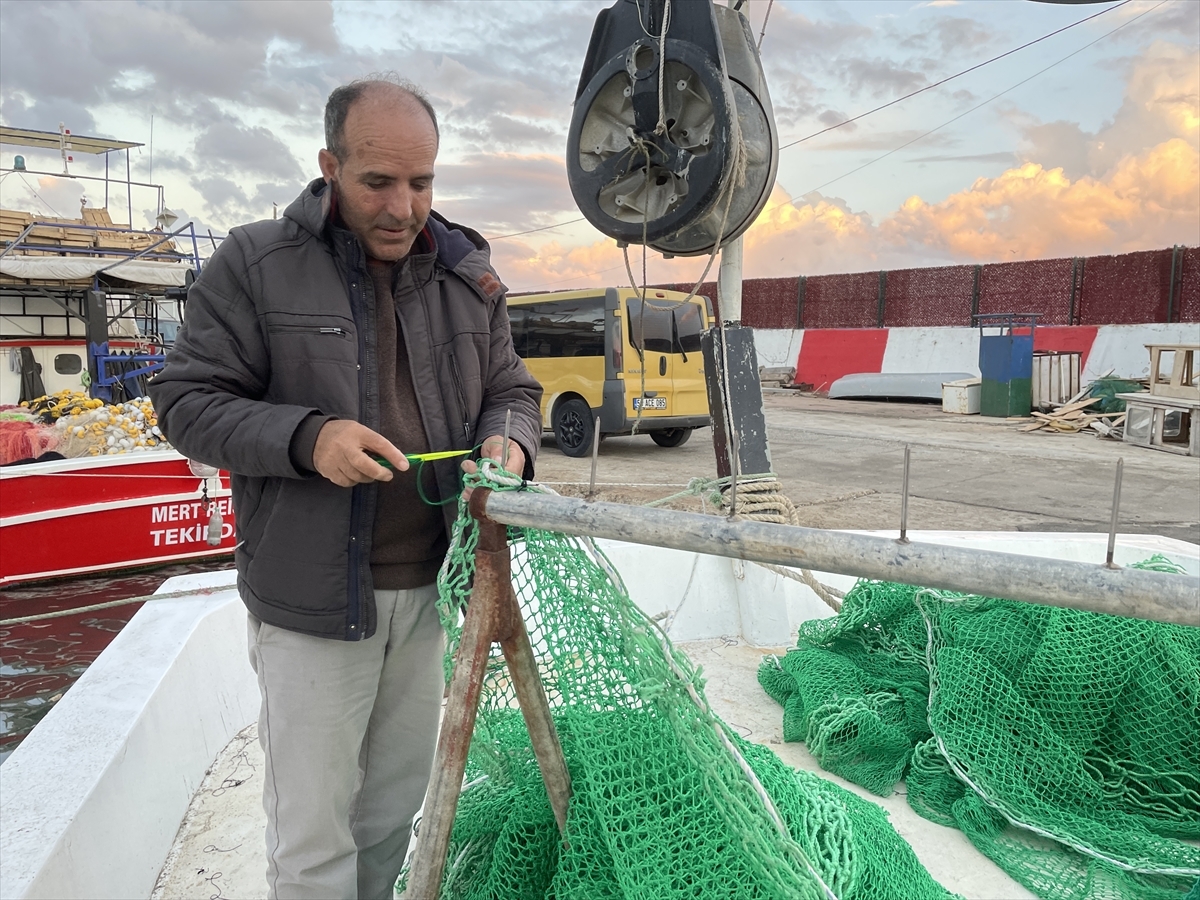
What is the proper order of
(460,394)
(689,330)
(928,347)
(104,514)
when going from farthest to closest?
(928,347) → (689,330) → (104,514) → (460,394)

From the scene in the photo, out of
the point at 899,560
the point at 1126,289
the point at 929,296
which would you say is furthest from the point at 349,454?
the point at 929,296

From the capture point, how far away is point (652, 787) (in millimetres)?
1601

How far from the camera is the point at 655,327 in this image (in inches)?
427

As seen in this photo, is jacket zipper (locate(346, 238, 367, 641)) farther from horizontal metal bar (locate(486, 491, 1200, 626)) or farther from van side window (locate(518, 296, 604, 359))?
van side window (locate(518, 296, 604, 359))

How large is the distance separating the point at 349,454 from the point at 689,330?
391 inches

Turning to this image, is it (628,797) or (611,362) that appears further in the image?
(611,362)

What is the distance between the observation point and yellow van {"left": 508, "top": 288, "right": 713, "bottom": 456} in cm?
1083

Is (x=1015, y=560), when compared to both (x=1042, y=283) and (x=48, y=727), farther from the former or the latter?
(x=1042, y=283)

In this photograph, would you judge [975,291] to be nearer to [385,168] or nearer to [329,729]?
[385,168]

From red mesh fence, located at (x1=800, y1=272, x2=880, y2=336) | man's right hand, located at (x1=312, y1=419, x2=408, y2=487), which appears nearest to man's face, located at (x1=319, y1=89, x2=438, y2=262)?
man's right hand, located at (x1=312, y1=419, x2=408, y2=487)

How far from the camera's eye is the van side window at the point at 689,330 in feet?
36.4

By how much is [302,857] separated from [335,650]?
43 cm

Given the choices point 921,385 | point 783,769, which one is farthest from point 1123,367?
point 783,769

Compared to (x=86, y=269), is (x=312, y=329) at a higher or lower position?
lower
